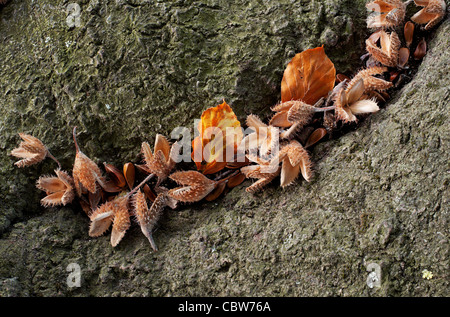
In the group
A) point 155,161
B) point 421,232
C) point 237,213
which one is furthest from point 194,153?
point 421,232

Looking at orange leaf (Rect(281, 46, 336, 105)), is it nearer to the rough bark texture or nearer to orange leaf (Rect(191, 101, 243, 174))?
the rough bark texture

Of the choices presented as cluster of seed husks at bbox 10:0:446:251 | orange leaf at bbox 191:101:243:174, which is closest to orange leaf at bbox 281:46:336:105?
cluster of seed husks at bbox 10:0:446:251

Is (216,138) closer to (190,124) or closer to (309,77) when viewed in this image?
(190,124)

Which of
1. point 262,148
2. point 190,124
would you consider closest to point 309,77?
point 262,148

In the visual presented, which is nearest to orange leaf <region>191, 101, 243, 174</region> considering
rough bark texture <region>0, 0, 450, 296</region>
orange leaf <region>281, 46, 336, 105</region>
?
rough bark texture <region>0, 0, 450, 296</region>

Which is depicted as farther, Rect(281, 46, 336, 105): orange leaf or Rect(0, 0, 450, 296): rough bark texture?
Rect(281, 46, 336, 105): orange leaf

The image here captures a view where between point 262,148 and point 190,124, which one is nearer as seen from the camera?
point 262,148
